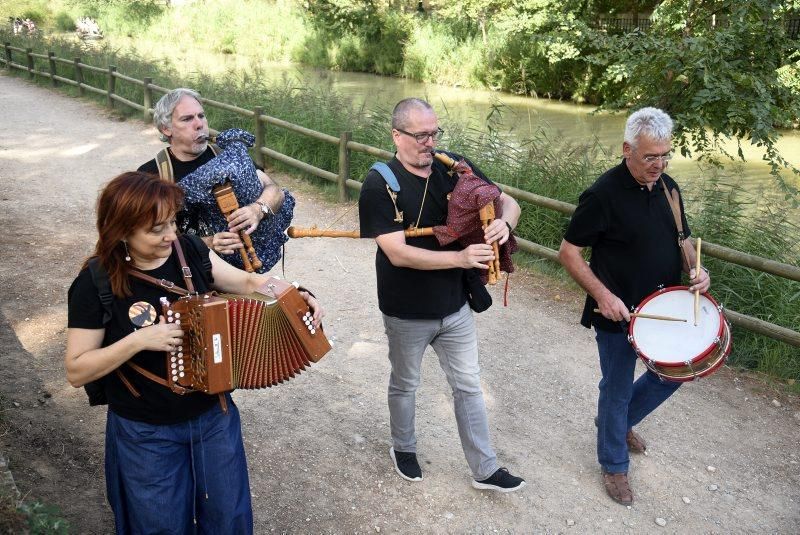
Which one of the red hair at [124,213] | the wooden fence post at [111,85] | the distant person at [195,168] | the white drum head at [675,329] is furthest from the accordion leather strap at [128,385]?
the wooden fence post at [111,85]

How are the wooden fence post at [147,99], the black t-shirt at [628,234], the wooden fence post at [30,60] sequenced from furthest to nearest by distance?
the wooden fence post at [30,60]
the wooden fence post at [147,99]
the black t-shirt at [628,234]

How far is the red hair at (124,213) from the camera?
8.17 feet

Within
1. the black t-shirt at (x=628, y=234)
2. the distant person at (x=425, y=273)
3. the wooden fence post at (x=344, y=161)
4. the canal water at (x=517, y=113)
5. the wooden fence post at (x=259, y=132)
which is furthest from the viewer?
the canal water at (x=517, y=113)

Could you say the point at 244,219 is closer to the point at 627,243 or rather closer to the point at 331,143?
the point at 627,243

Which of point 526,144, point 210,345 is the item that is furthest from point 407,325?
point 526,144

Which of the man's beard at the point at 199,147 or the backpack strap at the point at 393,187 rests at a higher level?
the man's beard at the point at 199,147

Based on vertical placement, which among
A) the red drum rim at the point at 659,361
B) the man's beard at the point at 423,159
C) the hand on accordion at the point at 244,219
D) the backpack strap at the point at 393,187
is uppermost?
the man's beard at the point at 423,159

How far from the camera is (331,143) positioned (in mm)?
9930

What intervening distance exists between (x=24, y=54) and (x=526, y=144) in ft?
53.9

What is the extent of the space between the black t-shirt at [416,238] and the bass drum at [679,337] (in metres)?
0.85

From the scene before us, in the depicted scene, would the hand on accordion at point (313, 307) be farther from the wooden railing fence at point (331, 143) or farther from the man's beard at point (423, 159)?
the wooden railing fence at point (331, 143)

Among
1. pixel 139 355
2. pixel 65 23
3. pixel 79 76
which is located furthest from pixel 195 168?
pixel 65 23

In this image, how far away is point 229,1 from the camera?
31688 mm

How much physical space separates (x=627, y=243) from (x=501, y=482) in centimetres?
132
